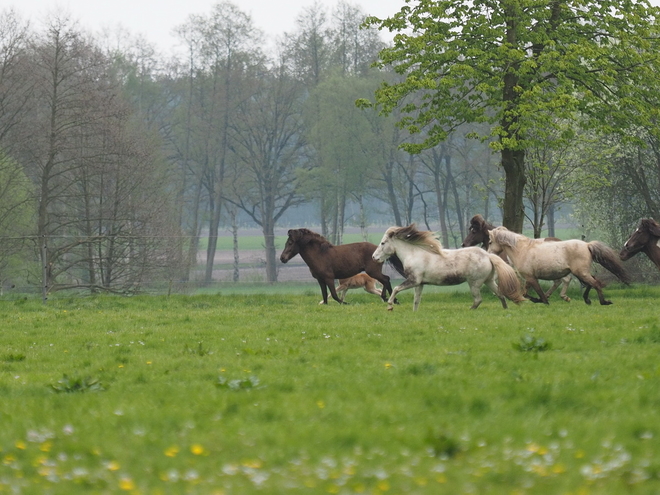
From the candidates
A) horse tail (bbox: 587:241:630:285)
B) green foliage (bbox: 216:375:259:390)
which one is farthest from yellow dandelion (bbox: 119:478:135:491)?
horse tail (bbox: 587:241:630:285)

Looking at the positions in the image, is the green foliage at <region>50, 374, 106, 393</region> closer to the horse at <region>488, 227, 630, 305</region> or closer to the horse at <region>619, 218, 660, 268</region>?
the horse at <region>488, 227, 630, 305</region>

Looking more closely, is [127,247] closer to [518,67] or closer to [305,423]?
[518,67]

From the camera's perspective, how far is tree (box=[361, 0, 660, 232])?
87.9ft

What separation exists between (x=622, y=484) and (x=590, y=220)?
42.3m

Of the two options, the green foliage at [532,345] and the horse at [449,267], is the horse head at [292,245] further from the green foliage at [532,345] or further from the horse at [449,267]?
the green foliage at [532,345]

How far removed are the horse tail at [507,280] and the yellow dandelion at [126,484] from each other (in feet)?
49.4

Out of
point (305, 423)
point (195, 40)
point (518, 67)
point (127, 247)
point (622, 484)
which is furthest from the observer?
point (195, 40)

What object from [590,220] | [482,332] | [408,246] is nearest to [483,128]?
[590,220]

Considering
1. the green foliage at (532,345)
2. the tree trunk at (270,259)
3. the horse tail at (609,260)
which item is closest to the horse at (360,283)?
the horse tail at (609,260)

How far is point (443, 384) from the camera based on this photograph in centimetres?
883

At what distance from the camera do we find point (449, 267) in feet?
65.5

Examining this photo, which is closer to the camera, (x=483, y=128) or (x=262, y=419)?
(x=262, y=419)

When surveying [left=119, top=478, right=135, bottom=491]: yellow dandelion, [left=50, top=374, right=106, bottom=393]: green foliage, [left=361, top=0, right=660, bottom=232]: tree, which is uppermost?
[left=361, top=0, right=660, bottom=232]: tree

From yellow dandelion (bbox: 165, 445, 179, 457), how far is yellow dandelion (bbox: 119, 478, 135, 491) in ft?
2.04
